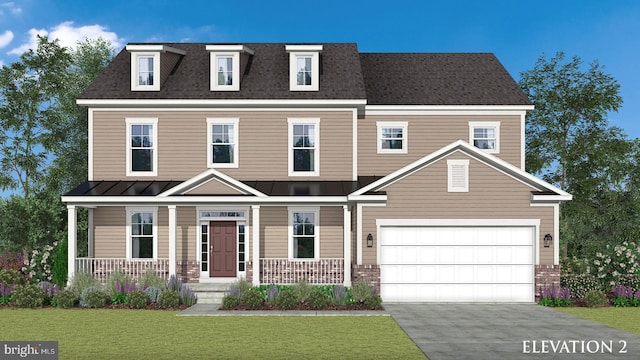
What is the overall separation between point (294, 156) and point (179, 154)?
4444mm

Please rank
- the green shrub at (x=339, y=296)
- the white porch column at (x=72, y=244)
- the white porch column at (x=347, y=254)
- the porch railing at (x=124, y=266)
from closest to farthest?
1. the green shrub at (x=339, y=296)
2. the white porch column at (x=347, y=254)
3. the white porch column at (x=72, y=244)
4. the porch railing at (x=124, y=266)

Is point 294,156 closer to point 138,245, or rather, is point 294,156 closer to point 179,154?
point 179,154

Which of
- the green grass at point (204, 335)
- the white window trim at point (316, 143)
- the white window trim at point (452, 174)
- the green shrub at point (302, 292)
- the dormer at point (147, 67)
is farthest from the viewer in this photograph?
the dormer at point (147, 67)

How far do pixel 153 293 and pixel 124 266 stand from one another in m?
4.73

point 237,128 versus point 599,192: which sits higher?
point 237,128

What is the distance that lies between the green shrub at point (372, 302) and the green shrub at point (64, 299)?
8.93 m

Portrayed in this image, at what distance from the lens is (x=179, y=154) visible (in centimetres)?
2684

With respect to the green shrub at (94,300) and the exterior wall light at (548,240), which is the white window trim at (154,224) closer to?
the green shrub at (94,300)

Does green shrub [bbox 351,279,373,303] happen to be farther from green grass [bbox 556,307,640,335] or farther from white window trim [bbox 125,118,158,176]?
white window trim [bbox 125,118,158,176]


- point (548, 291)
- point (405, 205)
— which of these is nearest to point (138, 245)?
point (405, 205)

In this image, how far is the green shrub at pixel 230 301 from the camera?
2072 cm

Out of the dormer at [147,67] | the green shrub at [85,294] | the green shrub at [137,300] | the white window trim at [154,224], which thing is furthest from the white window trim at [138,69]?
the green shrub at [137,300]

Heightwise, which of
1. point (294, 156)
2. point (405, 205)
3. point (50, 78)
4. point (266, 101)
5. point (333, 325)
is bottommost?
point (333, 325)

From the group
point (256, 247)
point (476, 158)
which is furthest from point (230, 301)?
point (476, 158)
